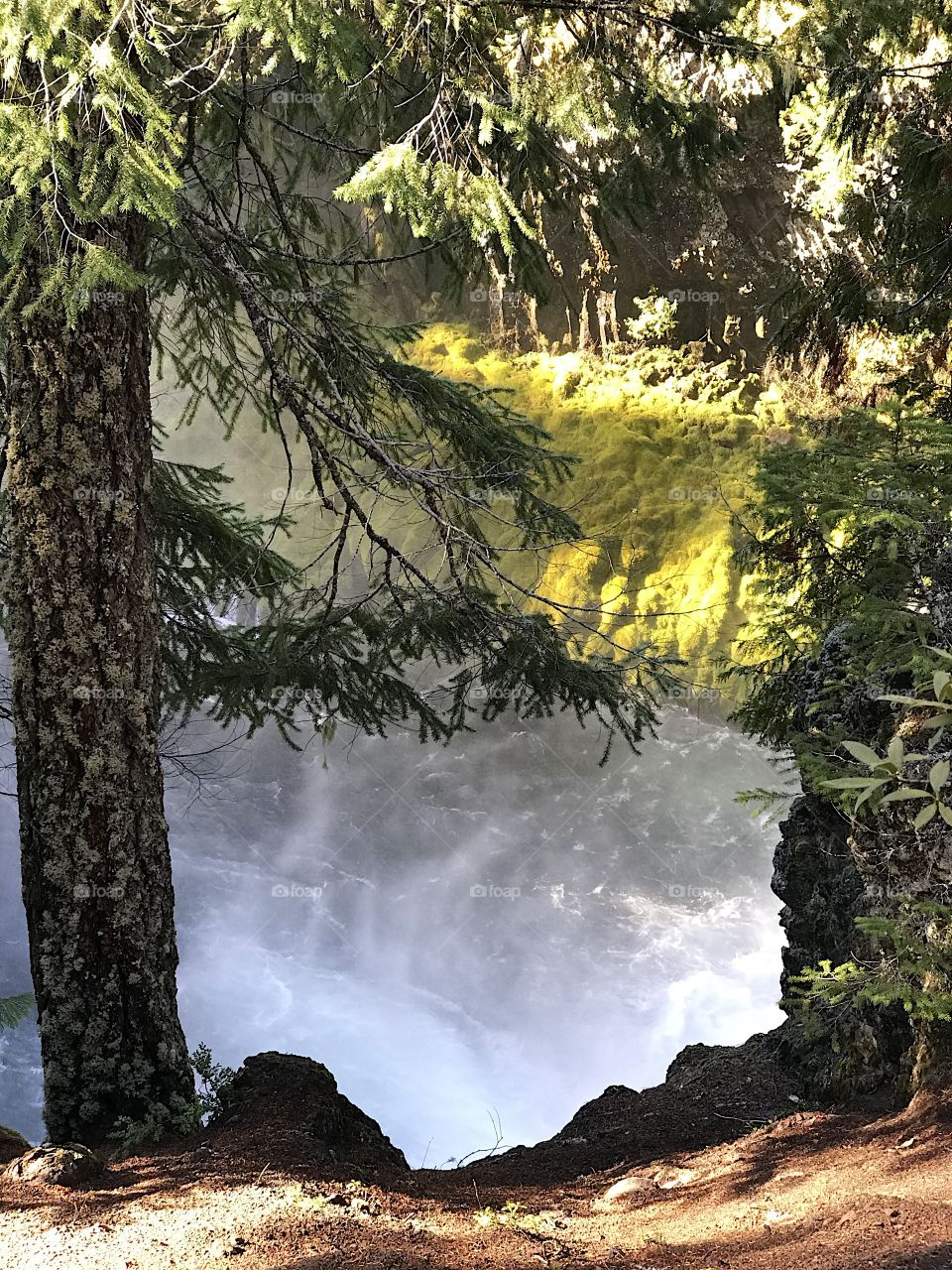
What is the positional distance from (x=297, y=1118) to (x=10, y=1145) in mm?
911

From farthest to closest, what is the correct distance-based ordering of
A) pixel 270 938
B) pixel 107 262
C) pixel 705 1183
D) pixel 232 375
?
pixel 270 938 → pixel 232 375 → pixel 705 1183 → pixel 107 262

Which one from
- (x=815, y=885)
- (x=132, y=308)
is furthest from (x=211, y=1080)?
(x=815, y=885)

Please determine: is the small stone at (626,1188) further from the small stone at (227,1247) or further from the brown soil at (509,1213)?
the small stone at (227,1247)

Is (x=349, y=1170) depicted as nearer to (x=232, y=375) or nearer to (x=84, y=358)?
(x=84, y=358)

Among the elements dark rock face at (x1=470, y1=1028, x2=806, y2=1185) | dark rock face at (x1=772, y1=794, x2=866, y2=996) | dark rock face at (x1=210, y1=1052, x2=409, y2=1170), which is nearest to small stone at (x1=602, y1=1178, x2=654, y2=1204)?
dark rock face at (x1=470, y1=1028, x2=806, y2=1185)

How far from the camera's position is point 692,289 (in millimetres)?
11844

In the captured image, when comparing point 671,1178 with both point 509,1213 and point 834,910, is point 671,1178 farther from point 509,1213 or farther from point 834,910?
point 834,910

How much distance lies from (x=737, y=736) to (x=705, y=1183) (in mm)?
9860

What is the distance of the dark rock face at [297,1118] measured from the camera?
266cm

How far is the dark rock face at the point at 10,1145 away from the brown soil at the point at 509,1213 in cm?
49

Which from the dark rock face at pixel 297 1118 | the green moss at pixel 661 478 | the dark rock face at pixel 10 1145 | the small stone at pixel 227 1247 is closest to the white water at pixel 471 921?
the green moss at pixel 661 478

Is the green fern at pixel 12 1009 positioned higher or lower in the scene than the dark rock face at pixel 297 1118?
higher

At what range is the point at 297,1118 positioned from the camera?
285cm

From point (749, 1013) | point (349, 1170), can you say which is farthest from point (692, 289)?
point (349, 1170)
